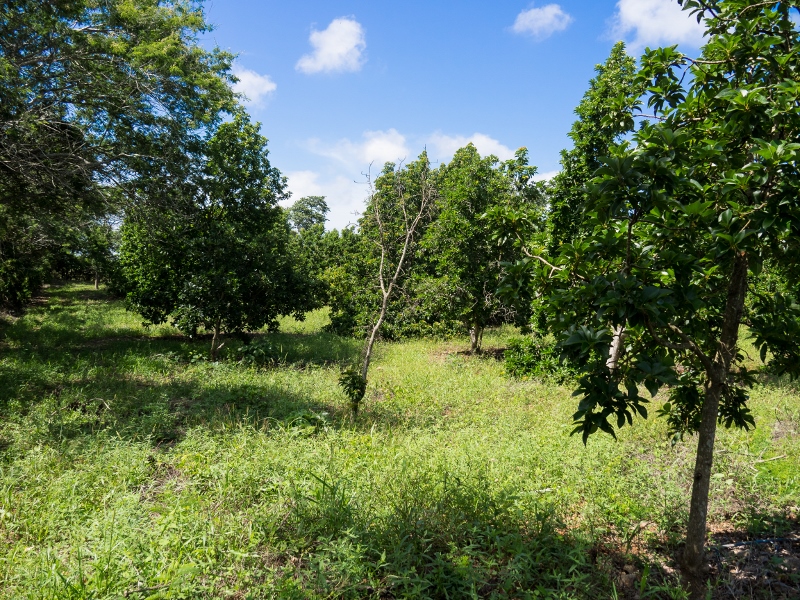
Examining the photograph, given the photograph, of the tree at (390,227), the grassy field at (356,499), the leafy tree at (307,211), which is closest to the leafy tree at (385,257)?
the tree at (390,227)

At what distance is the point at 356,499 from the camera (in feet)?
13.6

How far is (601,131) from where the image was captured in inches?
374

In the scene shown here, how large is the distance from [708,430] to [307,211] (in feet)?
209

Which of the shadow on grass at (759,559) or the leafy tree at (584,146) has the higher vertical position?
the leafy tree at (584,146)

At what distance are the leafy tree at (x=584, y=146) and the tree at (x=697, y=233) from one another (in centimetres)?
564

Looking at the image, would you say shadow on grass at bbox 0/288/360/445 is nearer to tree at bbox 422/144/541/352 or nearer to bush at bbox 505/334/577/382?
tree at bbox 422/144/541/352

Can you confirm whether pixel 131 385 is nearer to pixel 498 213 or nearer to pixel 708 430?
pixel 498 213

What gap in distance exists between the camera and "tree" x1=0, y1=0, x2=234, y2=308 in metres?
7.47

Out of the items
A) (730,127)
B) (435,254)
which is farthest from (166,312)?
(730,127)

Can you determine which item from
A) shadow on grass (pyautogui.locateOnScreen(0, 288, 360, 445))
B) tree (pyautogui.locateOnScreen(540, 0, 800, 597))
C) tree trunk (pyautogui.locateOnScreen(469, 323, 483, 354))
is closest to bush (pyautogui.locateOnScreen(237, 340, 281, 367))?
shadow on grass (pyautogui.locateOnScreen(0, 288, 360, 445))

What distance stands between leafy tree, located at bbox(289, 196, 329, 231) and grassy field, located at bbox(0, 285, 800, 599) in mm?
56540

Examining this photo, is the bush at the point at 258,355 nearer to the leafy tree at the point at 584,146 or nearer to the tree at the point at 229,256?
the tree at the point at 229,256

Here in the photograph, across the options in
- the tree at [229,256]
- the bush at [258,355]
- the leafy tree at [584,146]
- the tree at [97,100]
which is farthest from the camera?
the tree at [229,256]

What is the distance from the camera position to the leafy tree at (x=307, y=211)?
63.2m
